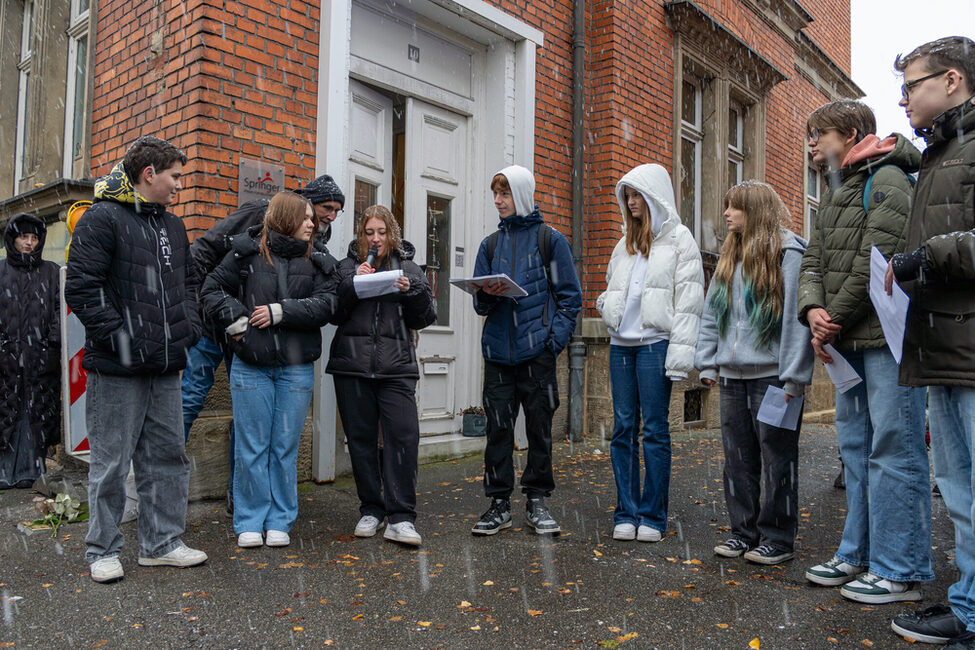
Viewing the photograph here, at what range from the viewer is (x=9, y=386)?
5863 millimetres

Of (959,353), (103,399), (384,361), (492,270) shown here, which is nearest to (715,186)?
(492,270)

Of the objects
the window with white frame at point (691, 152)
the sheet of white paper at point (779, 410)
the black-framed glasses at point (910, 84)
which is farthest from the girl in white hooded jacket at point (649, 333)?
the window with white frame at point (691, 152)

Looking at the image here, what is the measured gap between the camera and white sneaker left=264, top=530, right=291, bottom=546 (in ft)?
13.5

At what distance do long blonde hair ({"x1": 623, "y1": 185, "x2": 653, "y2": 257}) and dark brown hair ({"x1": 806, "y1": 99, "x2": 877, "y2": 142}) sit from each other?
1079 mm

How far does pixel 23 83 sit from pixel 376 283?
6450 millimetres

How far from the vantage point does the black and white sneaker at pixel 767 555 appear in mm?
3814

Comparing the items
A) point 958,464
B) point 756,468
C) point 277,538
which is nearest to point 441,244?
point 277,538

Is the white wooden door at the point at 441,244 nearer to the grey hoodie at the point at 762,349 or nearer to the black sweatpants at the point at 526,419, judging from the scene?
the black sweatpants at the point at 526,419

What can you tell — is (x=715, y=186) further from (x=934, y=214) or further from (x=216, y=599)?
(x=216, y=599)

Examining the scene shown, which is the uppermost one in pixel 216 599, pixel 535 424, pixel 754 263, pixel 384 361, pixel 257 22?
pixel 257 22

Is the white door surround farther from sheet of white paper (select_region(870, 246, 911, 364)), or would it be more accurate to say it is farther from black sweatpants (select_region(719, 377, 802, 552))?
sheet of white paper (select_region(870, 246, 911, 364))

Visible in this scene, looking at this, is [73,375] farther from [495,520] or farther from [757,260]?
[757,260]

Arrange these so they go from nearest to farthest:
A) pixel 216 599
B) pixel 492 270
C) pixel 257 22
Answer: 1. pixel 216 599
2. pixel 492 270
3. pixel 257 22

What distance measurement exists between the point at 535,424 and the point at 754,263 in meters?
1.49
